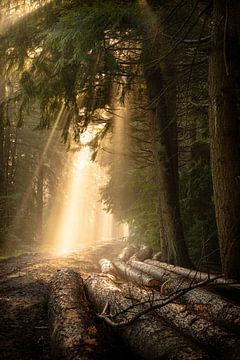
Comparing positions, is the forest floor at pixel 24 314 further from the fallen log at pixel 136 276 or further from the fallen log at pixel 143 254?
the fallen log at pixel 143 254

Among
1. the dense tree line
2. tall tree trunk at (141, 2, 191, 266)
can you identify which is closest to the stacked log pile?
the dense tree line

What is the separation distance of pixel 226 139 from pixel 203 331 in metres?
3.94

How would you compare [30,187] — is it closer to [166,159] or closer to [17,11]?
[166,159]

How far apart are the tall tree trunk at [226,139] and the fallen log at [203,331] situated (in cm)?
243

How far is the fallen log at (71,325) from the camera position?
3822 millimetres

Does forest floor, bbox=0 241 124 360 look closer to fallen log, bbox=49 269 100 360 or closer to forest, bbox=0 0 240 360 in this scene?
forest, bbox=0 0 240 360

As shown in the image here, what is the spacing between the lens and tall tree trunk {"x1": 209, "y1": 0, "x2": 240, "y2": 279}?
690cm

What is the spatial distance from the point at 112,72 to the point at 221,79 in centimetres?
254

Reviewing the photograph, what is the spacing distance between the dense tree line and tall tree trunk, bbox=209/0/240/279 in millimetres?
20

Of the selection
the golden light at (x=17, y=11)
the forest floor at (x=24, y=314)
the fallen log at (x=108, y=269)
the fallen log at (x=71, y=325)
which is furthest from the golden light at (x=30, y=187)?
the fallen log at (x=71, y=325)

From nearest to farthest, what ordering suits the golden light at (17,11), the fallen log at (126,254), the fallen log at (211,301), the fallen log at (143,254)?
the fallen log at (211,301), the golden light at (17,11), the fallen log at (143,254), the fallen log at (126,254)

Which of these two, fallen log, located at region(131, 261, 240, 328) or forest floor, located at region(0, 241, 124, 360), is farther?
fallen log, located at region(131, 261, 240, 328)

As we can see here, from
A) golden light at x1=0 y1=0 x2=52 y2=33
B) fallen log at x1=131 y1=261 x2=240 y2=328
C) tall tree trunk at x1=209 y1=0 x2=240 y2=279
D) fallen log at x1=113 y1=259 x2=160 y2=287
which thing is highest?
golden light at x1=0 y1=0 x2=52 y2=33

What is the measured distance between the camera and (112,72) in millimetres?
8242
